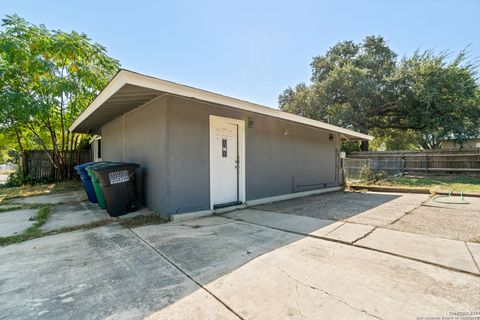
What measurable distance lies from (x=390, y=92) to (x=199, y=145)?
56.0 feet

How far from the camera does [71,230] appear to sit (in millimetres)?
3805

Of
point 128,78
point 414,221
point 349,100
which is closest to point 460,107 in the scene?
point 349,100

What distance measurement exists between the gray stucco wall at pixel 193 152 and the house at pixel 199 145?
19 mm

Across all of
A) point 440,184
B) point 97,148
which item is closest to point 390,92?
point 440,184

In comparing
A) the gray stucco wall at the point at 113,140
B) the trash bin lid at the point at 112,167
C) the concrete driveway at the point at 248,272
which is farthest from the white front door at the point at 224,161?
the gray stucco wall at the point at 113,140

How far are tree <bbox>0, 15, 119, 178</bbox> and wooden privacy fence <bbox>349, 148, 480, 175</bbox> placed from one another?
17449 millimetres

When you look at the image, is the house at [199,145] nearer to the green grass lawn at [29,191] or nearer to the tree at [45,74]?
the green grass lawn at [29,191]

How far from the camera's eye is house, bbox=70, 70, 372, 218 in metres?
4.29

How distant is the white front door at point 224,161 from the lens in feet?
16.7

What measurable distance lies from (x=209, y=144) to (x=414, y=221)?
163 inches

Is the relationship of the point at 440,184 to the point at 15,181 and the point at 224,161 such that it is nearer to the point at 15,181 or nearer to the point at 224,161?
the point at 224,161

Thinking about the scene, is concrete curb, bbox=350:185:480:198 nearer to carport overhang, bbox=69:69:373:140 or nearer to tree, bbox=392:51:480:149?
carport overhang, bbox=69:69:373:140

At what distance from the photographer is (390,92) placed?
53.8 ft

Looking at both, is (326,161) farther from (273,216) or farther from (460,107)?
(460,107)
